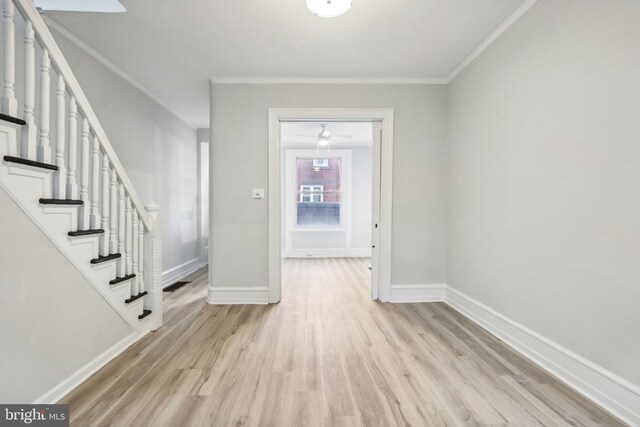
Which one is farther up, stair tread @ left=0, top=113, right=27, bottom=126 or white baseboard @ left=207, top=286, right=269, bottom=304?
stair tread @ left=0, top=113, right=27, bottom=126

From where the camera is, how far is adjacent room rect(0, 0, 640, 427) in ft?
4.64

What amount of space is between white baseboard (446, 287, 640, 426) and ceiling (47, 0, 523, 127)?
7.77ft

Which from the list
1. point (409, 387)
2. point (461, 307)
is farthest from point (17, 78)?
point (461, 307)

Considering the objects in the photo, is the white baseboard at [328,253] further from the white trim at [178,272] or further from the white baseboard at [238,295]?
the white baseboard at [238,295]

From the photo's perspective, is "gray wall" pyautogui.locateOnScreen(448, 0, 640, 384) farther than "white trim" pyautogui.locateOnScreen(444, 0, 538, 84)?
No

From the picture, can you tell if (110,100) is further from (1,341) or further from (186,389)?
(186,389)

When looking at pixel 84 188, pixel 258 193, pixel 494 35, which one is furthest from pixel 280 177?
pixel 494 35

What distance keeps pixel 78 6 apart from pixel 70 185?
1437mm

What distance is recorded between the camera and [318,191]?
619cm

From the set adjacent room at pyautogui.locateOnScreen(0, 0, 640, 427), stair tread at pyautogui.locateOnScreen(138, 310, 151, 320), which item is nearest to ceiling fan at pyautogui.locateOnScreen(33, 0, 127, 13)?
adjacent room at pyautogui.locateOnScreen(0, 0, 640, 427)

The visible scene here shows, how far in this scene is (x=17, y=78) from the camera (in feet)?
6.26

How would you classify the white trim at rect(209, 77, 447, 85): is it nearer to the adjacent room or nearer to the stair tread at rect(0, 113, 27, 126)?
the adjacent room

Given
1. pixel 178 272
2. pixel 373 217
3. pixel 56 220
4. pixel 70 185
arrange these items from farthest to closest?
pixel 178 272 → pixel 373 217 → pixel 70 185 → pixel 56 220

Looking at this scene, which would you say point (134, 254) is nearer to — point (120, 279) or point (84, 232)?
point (120, 279)
